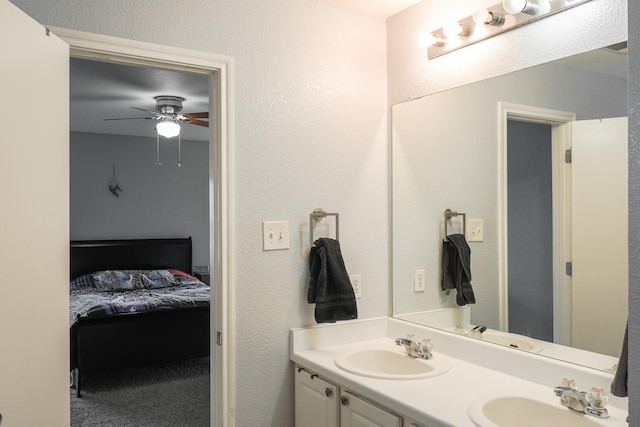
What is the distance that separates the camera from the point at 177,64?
202 cm

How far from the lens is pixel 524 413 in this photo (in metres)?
1.69

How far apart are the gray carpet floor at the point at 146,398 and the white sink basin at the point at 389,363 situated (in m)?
1.66

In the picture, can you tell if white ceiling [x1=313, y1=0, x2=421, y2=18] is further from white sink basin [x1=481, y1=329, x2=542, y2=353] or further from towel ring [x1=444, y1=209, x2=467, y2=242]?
white sink basin [x1=481, y1=329, x2=542, y2=353]

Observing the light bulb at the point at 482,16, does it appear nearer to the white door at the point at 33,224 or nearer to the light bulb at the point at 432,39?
the light bulb at the point at 432,39

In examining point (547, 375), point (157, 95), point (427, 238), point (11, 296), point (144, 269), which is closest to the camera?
point (11, 296)

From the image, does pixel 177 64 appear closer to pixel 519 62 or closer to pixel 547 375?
pixel 519 62

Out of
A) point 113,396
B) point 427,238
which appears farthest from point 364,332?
point 113,396

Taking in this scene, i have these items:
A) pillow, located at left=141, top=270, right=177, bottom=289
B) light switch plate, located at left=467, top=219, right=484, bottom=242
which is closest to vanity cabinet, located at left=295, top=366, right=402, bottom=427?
light switch plate, located at left=467, top=219, right=484, bottom=242

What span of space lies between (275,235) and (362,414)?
2.68 feet

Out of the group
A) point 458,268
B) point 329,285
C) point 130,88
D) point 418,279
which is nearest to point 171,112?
point 130,88

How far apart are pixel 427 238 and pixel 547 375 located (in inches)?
31.7

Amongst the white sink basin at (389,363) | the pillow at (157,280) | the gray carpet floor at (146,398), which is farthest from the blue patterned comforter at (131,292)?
the white sink basin at (389,363)

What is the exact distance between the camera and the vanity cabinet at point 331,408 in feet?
5.88

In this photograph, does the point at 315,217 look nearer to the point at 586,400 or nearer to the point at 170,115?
the point at 586,400
